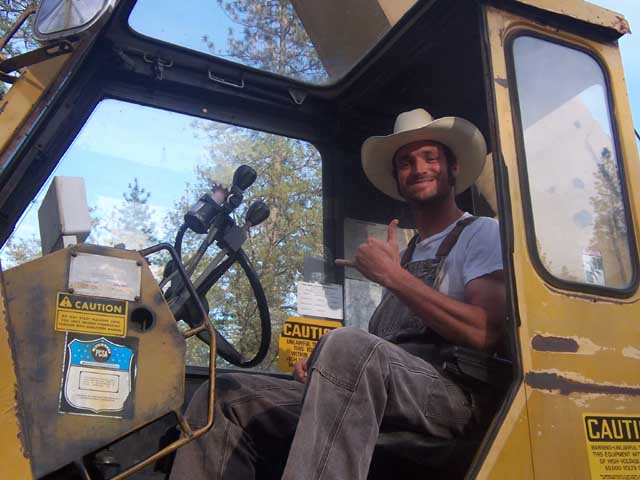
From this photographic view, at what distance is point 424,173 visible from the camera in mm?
2463

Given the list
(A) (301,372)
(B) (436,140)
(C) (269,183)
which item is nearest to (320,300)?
(C) (269,183)

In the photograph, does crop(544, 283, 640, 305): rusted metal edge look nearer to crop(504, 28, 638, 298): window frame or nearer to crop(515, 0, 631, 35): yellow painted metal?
crop(504, 28, 638, 298): window frame

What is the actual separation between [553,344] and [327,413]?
1.98ft

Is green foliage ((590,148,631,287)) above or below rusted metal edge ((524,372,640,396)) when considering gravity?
above

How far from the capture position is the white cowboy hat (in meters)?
2.49

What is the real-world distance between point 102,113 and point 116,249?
3.17 ft

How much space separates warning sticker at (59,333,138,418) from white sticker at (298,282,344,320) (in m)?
1.10

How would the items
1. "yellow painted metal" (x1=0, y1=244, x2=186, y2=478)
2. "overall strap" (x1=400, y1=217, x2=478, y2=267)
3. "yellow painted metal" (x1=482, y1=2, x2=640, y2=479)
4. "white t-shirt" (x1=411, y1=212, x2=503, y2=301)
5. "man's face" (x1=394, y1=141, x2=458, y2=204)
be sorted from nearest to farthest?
"yellow painted metal" (x1=0, y1=244, x2=186, y2=478) → "yellow painted metal" (x1=482, y1=2, x2=640, y2=479) → "white t-shirt" (x1=411, y1=212, x2=503, y2=301) → "overall strap" (x1=400, y1=217, x2=478, y2=267) → "man's face" (x1=394, y1=141, x2=458, y2=204)

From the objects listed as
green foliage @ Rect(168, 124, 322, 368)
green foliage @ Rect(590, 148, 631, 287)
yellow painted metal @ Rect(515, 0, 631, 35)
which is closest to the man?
green foliage @ Rect(590, 148, 631, 287)

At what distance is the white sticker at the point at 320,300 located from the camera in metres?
2.75

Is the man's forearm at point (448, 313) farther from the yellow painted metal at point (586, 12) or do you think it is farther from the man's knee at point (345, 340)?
the yellow painted metal at point (586, 12)

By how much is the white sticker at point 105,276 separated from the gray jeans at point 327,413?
1.50ft

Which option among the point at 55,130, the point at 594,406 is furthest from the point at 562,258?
the point at 55,130

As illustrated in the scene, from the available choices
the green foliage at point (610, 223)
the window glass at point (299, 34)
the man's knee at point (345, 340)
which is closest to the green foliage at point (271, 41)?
the window glass at point (299, 34)
